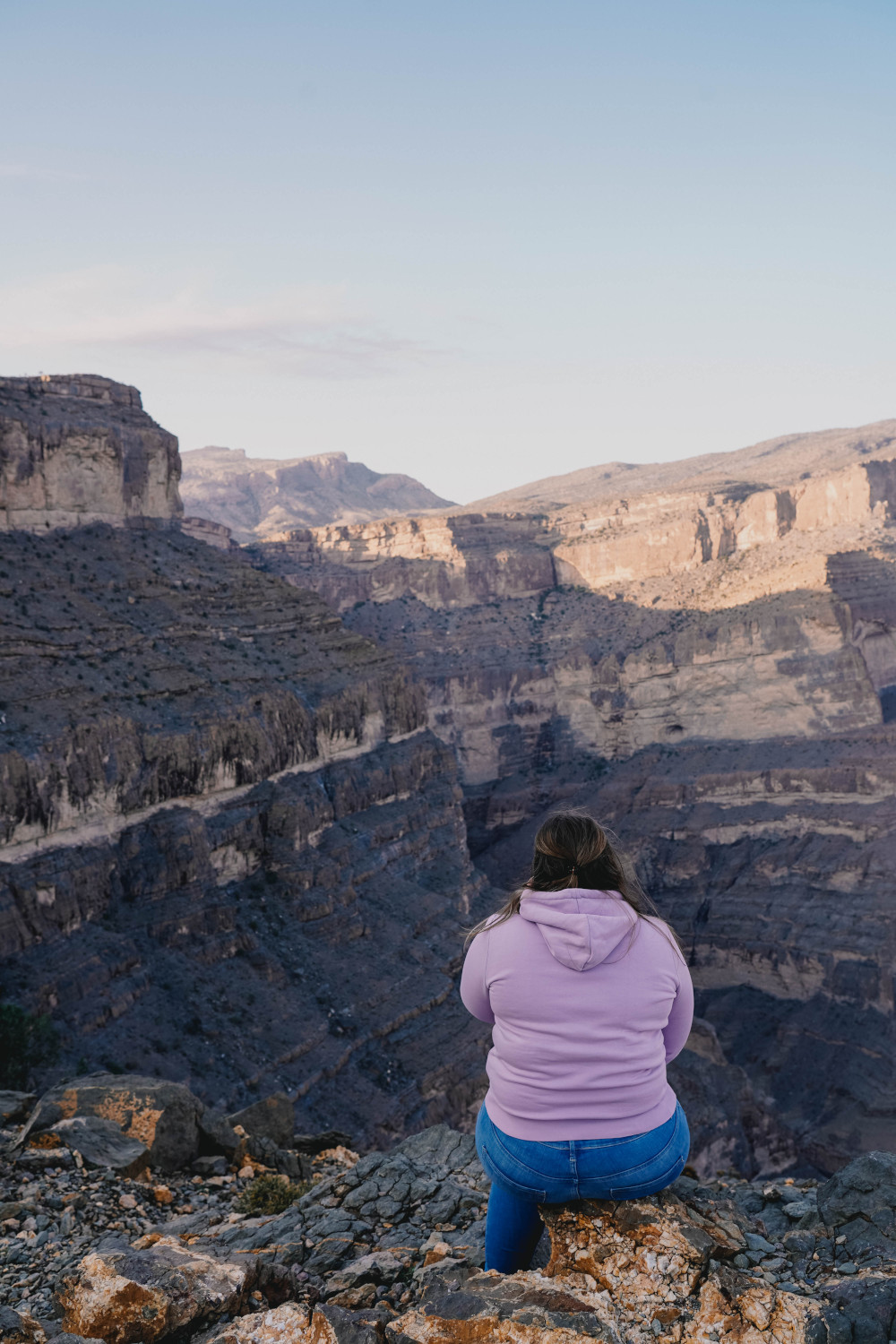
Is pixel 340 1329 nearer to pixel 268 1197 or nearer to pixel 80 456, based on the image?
pixel 268 1197

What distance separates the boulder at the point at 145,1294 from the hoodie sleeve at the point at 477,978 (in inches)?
102

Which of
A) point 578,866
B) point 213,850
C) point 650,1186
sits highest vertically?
point 578,866

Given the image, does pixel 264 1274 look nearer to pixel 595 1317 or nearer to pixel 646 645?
pixel 595 1317

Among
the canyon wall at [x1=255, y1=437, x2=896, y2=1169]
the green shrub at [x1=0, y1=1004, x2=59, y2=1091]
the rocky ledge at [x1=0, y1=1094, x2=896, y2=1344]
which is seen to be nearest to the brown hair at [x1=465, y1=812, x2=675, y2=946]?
the rocky ledge at [x1=0, y1=1094, x2=896, y2=1344]

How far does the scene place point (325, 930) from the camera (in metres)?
38.7

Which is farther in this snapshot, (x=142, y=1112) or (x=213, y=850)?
(x=213, y=850)

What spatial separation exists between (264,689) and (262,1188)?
108 ft

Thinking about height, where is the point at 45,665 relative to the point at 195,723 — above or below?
above

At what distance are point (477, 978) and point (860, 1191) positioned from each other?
4.59 meters

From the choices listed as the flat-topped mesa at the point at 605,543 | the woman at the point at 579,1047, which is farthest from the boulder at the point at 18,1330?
the flat-topped mesa at the point at 605,543

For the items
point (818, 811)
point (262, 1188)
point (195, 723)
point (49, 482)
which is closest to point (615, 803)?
point (818, 811)

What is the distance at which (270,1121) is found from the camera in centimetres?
1488

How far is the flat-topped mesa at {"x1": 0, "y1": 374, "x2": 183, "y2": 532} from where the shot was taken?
41.2 m

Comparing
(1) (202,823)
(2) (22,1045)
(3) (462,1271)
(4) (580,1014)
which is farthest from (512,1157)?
(1) (202,823)
